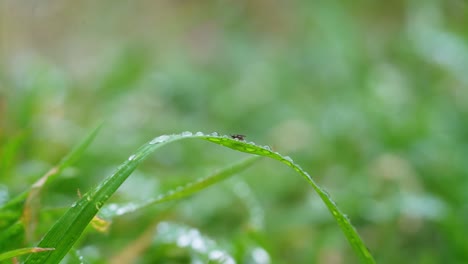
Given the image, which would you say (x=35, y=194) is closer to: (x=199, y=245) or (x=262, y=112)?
(x=199, y=245)

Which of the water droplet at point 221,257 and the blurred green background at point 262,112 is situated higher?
the blurred green background at point 262,112

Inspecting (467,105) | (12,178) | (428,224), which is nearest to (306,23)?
(467,105)

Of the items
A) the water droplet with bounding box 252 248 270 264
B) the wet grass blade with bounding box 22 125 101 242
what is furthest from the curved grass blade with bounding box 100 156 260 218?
the water droplet with bounding box 252 248 270 264

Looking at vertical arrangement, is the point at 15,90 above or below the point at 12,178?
above

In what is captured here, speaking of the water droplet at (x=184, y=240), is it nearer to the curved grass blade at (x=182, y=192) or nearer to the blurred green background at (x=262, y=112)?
the blurred green background at (x=262, y=112)

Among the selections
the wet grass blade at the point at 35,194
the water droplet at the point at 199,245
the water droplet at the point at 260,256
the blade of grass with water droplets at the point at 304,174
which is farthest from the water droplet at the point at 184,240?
the blade of grass with water droplets at the point at 304,174

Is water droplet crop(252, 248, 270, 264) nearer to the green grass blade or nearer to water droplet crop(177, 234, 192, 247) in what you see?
water droplet crop(177, 234, 192, 247)

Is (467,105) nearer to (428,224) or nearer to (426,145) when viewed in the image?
(426,145)

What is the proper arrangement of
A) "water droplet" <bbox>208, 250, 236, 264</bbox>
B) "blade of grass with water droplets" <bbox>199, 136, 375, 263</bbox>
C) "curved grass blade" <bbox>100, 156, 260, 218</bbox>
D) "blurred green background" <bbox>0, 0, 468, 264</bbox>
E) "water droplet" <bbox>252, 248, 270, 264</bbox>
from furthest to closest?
"blurred green background" <bbox>0, 0, 468, 264</bbox> → "water droplet" <bbox>252, 248, 270, 264</bbox> → "water droplet" <bbox>208, 250, 236, 264</bbox> → "curved grass blade" <bbox>100, 156, 260, 218</bbox> → "blade of grass with water droplets" <bbox>199, 136, 375, 263</bbox>
